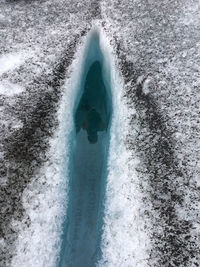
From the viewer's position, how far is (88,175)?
13359mm

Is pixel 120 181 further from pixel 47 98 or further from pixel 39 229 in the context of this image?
pixel 47 98

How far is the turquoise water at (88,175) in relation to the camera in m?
11.5

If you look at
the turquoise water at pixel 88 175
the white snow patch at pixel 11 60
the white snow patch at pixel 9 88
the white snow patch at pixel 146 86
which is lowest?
the turquoise water at pixel 88 175

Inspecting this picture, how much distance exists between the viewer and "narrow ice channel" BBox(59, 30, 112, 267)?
11.6 meters

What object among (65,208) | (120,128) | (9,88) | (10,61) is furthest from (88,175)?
(10,61)

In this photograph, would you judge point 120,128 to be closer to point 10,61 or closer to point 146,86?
point 146,86

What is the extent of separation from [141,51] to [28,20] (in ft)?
22.8

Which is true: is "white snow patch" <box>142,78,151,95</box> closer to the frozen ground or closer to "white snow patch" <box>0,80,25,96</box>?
the frozen ground

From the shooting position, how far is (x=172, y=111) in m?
13.0

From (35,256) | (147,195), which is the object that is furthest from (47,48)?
(35,256)

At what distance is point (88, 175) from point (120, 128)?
99.1 inches

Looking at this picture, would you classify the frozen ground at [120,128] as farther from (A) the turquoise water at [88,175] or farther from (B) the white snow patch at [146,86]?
(A) the turquoise water at [88,175]

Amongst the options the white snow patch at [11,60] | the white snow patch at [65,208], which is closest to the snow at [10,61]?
the white snow patch at [11,60]

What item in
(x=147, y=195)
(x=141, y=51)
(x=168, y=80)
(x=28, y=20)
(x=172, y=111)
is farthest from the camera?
(x=28, y=20)
